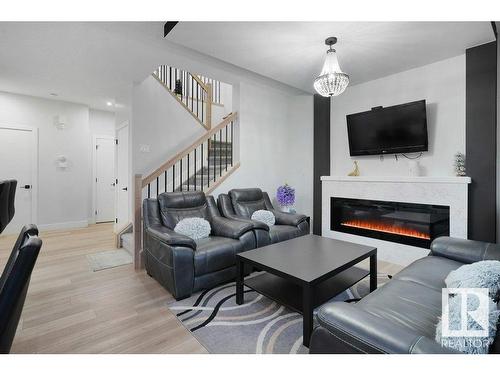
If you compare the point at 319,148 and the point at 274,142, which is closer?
the point at 319,148

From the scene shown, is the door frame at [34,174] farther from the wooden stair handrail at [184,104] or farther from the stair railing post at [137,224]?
the stair railing post at [137,224]

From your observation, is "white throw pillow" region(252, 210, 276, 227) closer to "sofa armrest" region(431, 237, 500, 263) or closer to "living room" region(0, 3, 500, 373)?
"living room" region(0, 3, 500, 373)

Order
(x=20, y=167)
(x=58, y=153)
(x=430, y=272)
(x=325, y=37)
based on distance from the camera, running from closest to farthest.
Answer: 1. (x=430, y=272)
2. (x=325, y=37)
3. (x=20, y=167)
4. (x=58, y=153)

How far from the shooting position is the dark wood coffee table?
1.76 m

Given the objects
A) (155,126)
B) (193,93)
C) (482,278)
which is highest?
(193,93)

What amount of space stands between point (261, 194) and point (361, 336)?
10.4 feet

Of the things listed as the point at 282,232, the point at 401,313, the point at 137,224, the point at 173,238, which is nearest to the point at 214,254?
the point at 173,238

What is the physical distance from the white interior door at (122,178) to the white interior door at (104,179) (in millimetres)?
1337

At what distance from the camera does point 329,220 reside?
4215 mm

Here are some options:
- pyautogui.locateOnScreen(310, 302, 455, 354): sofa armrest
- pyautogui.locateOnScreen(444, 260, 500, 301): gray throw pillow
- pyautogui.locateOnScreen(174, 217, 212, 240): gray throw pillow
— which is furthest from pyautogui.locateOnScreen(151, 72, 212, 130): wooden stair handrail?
pyautogui.locateOnScreen(444, 260, 500, 301): gray throw pillow

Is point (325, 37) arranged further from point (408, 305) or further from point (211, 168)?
point (211, 168)

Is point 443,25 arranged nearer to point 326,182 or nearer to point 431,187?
point 431,187

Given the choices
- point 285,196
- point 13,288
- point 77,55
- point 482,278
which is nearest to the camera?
point 13,288

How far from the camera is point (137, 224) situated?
3.18 m
